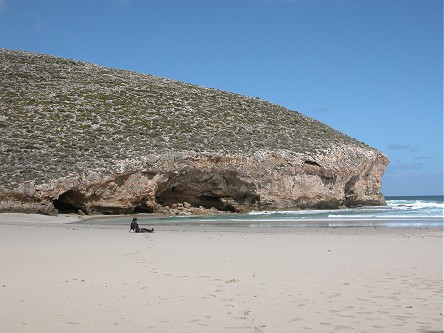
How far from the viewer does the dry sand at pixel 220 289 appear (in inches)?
215

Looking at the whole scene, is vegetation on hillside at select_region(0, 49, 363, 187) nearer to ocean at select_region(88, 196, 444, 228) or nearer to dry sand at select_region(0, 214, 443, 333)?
ocean at select_region(88, 196, 444, 228)

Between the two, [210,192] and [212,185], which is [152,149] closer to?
[212,185]

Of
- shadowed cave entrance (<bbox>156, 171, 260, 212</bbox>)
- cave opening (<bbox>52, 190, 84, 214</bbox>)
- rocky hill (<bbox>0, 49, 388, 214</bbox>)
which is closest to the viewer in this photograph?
rocky hill (<bbox>0, 49, 388, 214</bbox>)

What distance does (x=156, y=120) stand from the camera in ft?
126

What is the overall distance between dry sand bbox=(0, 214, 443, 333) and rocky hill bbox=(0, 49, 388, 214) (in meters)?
18.8

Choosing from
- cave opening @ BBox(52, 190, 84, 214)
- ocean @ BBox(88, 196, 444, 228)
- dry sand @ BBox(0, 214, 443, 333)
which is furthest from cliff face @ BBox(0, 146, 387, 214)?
dry sand @ BBox(0, 214, 443, 333)

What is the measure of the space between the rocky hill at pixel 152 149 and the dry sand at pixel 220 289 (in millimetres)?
18811

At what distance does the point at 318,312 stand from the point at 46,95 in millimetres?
36878

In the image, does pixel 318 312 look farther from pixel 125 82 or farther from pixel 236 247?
pixel 125 82

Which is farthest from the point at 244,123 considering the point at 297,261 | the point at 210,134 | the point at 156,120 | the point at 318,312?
the point at 318,312

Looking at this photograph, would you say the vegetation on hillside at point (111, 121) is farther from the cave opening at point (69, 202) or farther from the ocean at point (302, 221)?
the ocean at point (302, 221)

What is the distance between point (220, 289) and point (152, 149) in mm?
26717

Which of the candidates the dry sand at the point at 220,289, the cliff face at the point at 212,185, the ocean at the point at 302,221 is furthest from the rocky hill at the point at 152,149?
the dry sand at the point at 220,289

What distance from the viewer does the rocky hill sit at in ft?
99.7
